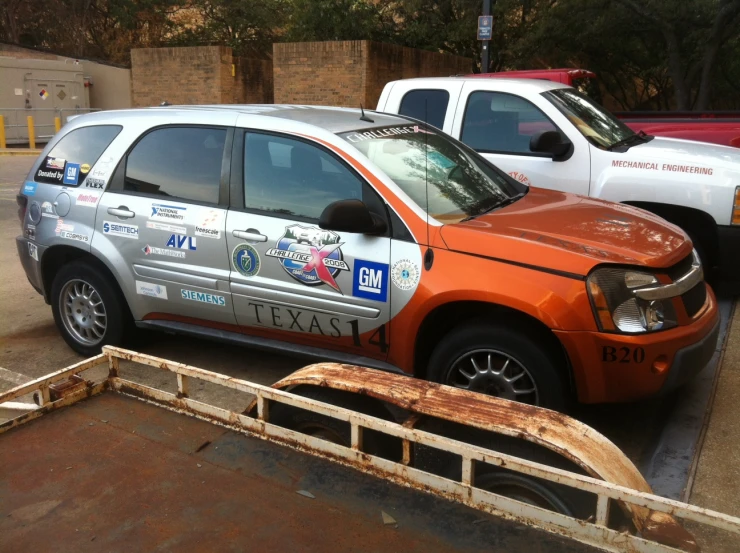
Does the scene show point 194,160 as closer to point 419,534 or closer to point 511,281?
point 511,281

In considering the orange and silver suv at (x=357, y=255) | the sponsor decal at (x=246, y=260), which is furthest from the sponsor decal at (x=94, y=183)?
the sponsor decal at (x=246, y=260)

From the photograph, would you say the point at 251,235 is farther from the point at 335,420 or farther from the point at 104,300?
the point at 335,420

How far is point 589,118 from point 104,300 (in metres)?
4.44

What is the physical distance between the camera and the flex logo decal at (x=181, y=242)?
15.2ft

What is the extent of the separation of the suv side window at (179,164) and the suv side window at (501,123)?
9.05 feet

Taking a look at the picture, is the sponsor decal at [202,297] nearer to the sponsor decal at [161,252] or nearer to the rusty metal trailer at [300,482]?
the sponsor decal at [161,252]

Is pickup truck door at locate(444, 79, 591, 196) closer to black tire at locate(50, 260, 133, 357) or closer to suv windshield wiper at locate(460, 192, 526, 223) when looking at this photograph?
suv windshield wiper at locate(460, 192, 526, 223)

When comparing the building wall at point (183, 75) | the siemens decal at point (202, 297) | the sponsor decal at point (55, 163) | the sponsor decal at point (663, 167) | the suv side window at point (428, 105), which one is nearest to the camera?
the siemens decal at point (202, 297)

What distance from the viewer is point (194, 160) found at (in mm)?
4801

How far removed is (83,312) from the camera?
5312 millimetres

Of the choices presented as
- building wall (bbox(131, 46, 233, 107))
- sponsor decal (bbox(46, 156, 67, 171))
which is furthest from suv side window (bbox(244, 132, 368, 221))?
building wall (bbox(131, 46, 233, 107))

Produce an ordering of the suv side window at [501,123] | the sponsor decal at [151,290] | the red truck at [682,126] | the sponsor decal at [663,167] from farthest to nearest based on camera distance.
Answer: the red truck at [682,126] → the suv side window at [501,123] → the sponsor decal at [663,167] → the sponsor decal at [151,290]

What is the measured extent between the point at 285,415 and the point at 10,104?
2188cm

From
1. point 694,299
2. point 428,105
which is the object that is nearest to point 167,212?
point 428,105
